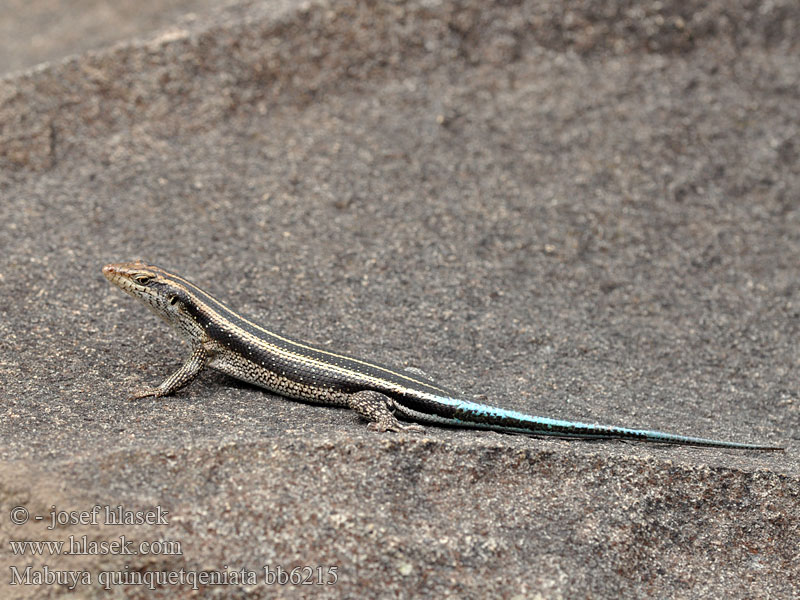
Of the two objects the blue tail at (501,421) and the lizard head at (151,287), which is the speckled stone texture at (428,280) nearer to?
the blue tail at (501,421)

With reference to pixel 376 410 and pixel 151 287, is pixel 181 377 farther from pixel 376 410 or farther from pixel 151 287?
pixel 376 410

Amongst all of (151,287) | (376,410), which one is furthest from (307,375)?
(151,287)

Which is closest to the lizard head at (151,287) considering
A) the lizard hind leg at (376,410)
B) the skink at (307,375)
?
the skink at (307,375)

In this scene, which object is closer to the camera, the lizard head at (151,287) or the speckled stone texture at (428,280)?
the speckled stone texture at (428,280)

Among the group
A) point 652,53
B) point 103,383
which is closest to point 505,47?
point 652,53

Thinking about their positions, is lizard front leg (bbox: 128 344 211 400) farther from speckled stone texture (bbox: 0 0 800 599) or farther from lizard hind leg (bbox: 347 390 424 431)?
lizard hind leg (bbox: 347 390 424 431)

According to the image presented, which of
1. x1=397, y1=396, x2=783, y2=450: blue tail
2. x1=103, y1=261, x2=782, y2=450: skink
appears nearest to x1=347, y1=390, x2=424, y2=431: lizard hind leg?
x1=103, y1=261, x2=782, y2=450: skink

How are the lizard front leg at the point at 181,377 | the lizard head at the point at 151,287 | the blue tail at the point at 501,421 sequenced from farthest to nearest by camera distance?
the lizard head at the point at 151,287, the lizard front leg at the point at 181,377, the blue tail at the point at 501,421
